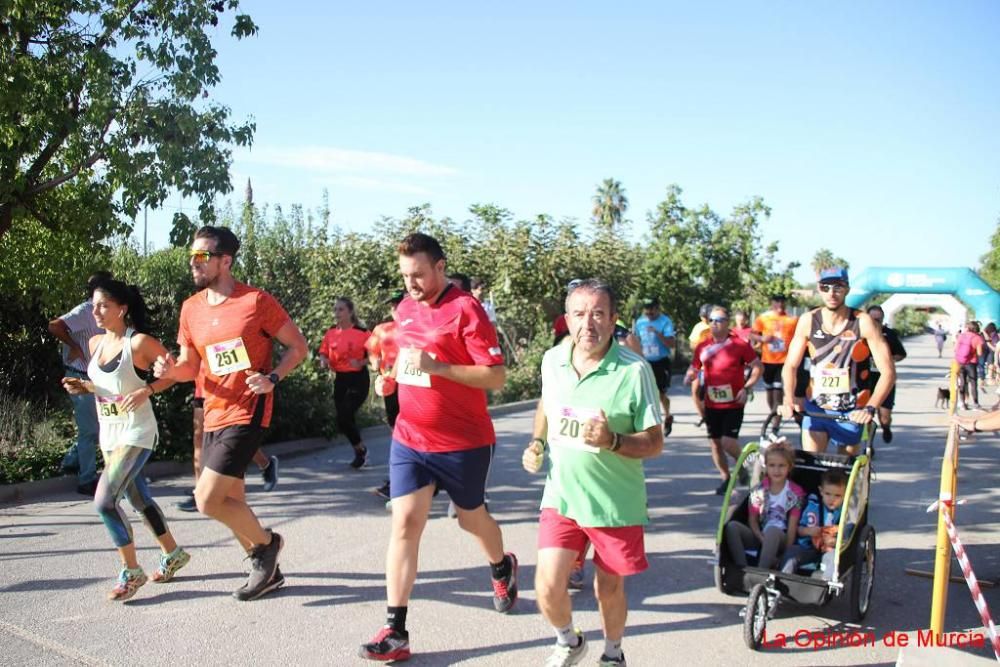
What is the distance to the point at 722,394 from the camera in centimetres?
797

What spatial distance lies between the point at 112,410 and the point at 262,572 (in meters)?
1.28

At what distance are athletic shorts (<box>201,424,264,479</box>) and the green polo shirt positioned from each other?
1966mm

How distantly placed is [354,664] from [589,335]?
194 centimetres

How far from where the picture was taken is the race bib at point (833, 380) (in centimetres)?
595

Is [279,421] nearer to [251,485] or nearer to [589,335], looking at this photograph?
[251,485]

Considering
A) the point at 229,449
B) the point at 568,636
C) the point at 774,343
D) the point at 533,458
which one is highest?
the point at 774,343

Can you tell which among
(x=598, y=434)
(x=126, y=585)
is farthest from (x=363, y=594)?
(x=598, y=434)

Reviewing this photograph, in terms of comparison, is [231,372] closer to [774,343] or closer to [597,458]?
[597,458]

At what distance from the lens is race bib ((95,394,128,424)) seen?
199 inches

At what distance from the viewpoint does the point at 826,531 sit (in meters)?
5.03

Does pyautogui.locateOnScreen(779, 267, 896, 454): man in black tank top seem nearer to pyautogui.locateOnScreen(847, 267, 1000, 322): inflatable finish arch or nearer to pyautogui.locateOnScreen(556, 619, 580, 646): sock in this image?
pyautogui.locateOnScreen(556, 619, 580, 646): sock

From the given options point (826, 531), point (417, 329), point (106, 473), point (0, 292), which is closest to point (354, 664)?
point (417, 329)

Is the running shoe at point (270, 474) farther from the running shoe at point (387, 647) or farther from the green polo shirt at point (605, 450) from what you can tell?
the green polo shirt at point (605, 450)

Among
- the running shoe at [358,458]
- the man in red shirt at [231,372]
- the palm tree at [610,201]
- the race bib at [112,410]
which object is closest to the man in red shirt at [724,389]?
the running shoe at [358,458]
